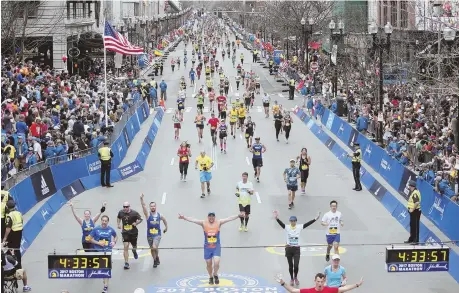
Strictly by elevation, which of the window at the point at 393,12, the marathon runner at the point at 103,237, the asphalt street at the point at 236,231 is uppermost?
the window at the point at 393,12

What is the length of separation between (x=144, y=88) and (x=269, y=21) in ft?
239

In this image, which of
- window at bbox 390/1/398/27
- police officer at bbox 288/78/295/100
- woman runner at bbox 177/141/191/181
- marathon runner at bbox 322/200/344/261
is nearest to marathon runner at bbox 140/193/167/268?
marathon runner at bbox 322/200/344/261

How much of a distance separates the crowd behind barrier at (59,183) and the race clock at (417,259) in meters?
8.18

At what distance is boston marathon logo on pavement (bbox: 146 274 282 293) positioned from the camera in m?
17.1

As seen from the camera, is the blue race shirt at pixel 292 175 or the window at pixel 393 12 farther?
the window at pixel 393 12

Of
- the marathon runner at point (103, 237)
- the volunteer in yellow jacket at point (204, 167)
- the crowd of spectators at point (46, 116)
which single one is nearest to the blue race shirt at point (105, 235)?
the marathon runner at point (103, 237)

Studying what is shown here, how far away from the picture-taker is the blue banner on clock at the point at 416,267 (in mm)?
16281

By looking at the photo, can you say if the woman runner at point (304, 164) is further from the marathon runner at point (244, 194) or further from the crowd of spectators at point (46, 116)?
the crowd of spectators at point (46, 116)

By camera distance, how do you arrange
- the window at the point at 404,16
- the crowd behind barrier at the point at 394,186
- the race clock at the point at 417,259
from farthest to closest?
the window at the point at 404,16
the crowd behind barrier at the point at 394,186
the race clock at the point at 417,259

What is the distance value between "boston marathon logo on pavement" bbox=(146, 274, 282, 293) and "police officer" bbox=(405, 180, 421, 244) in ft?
14.5

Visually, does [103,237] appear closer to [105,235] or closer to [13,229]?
[105,235]

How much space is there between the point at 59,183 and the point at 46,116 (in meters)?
6.15

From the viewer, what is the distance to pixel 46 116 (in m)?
31.9

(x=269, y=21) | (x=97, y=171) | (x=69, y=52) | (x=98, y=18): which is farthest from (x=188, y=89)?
(x=269, y=21)
